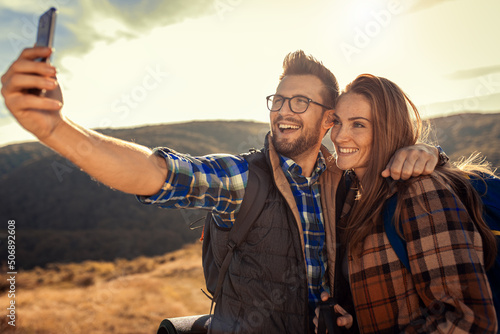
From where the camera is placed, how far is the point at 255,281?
8.13ft

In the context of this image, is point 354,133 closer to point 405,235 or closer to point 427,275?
point 405,235

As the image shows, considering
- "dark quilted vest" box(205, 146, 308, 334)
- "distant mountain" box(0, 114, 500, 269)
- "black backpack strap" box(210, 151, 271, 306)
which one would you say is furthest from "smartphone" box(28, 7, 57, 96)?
"distant mountain" box(0, 114, 500, 269)

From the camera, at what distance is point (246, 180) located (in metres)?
2.56

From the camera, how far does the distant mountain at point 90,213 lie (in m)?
26.8

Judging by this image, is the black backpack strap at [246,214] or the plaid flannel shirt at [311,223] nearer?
the black backpack strap at [246,214]

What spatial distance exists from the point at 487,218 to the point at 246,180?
1730 millimetres

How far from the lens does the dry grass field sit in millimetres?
11539

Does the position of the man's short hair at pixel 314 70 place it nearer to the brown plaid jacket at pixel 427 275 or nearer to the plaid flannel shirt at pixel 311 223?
the plaid flannel shirt at pixel 311 223

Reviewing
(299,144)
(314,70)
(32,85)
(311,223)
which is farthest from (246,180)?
(314,70)

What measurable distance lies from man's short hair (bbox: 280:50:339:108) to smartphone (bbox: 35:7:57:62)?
286cm

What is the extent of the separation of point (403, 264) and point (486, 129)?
5879 centimetres

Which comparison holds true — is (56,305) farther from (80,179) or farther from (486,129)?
(486,129)

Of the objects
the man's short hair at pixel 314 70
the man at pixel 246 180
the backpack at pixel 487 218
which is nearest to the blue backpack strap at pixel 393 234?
the backpack at pixel 487 218

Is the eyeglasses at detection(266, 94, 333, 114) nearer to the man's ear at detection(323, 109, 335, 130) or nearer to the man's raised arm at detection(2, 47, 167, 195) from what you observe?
the man's ear at detection(323, 109, 335, 130)
